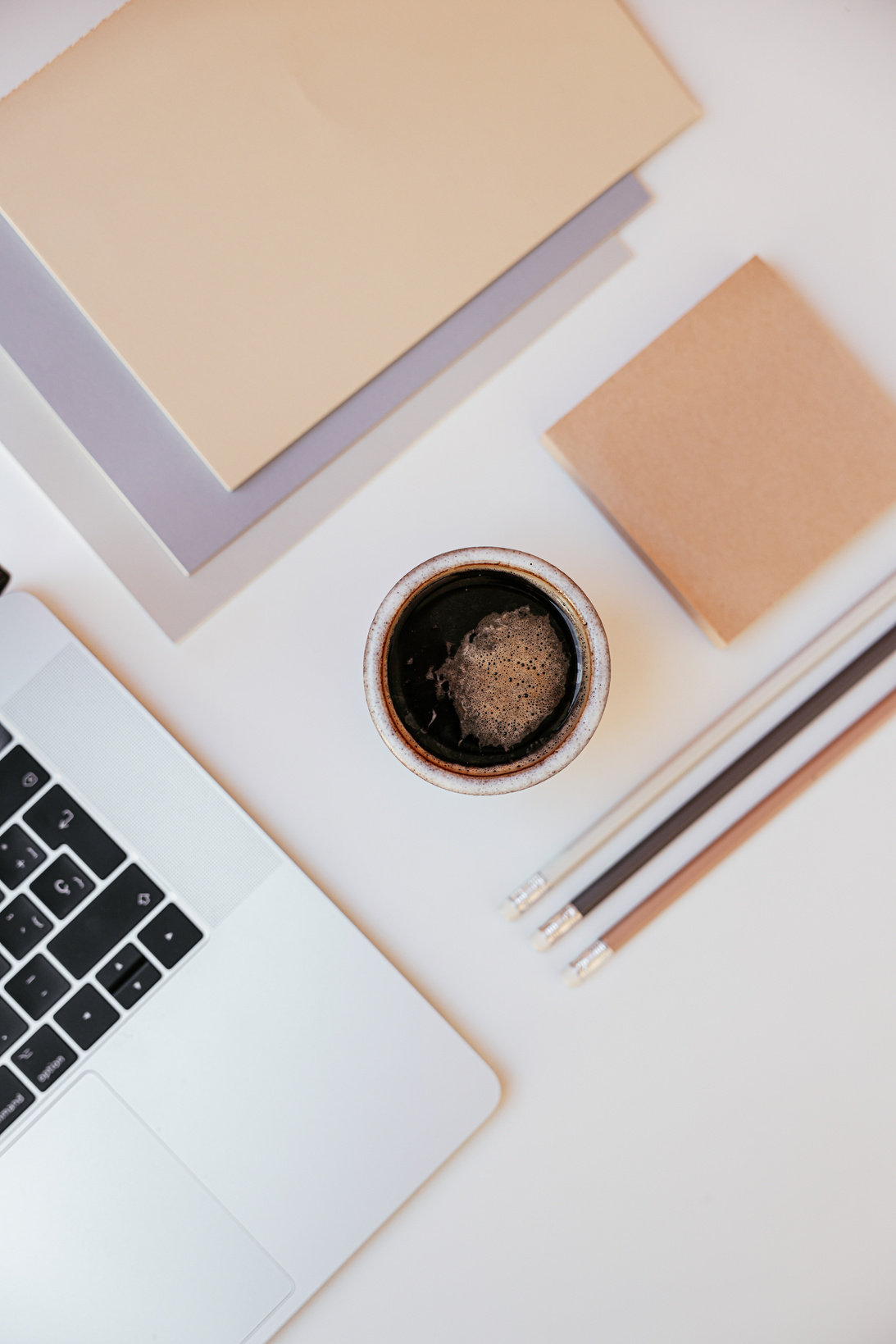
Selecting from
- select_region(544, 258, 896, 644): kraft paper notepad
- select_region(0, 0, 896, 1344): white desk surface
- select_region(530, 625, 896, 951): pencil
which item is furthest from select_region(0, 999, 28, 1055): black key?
select_region(544, 258, 896, 644): kraft paper notepad

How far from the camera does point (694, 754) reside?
1.58 feet

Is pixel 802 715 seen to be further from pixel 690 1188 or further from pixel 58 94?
pixel 58 94

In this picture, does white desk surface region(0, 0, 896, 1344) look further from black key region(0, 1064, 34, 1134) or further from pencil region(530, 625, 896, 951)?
black key region(0, 1064, 34, 1134)

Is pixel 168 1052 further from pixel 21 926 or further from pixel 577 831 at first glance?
pixel 577 831

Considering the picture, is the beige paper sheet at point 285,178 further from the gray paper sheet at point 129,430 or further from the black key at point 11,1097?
the black key at point 11,1097

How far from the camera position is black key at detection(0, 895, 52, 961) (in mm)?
450

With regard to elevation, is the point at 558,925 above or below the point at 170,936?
below

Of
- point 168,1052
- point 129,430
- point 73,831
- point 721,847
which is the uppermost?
point 129,430

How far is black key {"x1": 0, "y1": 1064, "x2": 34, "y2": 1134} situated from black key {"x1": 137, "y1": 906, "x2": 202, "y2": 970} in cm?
9

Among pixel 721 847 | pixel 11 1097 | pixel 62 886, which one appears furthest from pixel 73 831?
pixel 721 847

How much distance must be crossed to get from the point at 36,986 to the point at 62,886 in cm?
5

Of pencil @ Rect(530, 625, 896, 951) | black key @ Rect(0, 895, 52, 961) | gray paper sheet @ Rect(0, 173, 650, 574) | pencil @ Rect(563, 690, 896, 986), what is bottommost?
pencil @ Rect(563, 690, 896, 986)

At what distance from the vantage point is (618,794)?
49cm

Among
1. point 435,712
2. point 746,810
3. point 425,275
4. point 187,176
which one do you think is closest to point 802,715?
point 746,810
